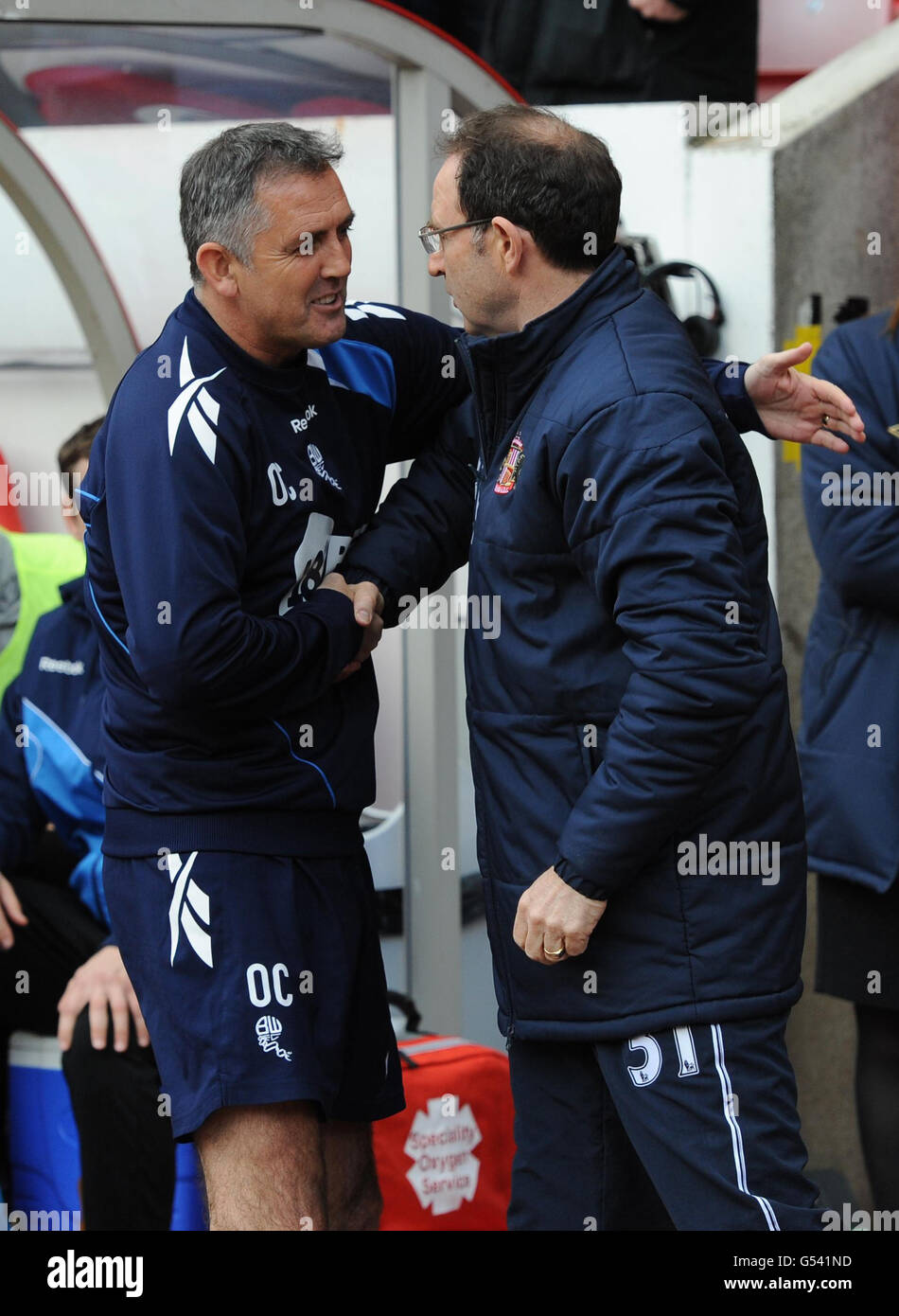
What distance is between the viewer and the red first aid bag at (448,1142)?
306 centimetres

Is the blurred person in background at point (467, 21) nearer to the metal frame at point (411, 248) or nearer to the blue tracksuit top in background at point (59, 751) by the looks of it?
the metal frame at point (411, 248)

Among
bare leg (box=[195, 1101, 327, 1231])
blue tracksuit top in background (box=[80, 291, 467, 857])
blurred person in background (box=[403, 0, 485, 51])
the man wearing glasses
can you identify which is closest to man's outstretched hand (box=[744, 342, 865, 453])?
the man wearing glasses

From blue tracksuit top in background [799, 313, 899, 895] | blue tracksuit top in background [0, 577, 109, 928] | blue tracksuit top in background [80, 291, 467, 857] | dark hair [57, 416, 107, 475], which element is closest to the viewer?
blue tracksuit top in background [80, 291, 467, 857]

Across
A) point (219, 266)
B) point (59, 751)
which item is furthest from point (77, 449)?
point (219, 266)

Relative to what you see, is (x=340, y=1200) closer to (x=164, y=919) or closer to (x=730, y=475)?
(x=164, y=919)

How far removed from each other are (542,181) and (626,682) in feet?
2.17

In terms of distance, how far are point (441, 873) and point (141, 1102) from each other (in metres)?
0.78

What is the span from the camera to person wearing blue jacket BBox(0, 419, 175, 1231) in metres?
3.00

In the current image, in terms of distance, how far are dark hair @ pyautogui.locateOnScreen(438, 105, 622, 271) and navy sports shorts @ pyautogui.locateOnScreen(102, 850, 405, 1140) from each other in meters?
0.93

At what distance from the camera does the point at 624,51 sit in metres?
4.51

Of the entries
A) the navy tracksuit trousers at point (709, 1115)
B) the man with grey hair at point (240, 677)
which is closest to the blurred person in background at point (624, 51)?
the man with grey hair at point (240, 677)

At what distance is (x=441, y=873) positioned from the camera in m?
3.44

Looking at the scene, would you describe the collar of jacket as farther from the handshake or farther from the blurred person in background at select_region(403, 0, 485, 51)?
the blurred person in background at select_region(403, 0, 485, 51)

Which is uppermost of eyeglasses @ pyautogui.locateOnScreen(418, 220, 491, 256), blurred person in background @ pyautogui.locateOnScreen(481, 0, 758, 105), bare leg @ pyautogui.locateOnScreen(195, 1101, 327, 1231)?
blurred person in background @ pyautogui.locateOnScreen(481, 0, 758, 105)
